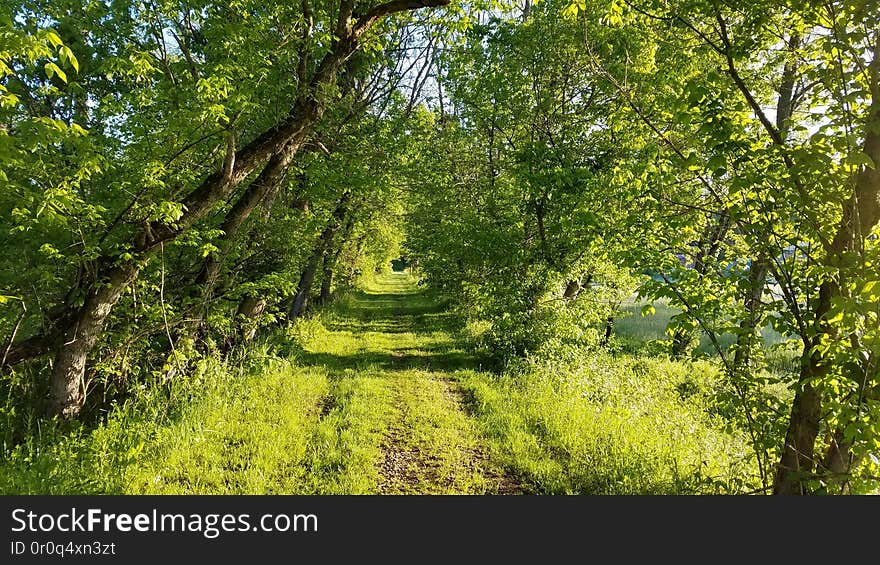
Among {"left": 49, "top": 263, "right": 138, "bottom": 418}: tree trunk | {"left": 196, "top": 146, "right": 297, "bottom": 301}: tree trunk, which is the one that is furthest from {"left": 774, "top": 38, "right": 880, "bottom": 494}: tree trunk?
{"left": 49, "top": 263, "right": 138, "bottom": 418}: tree trunk

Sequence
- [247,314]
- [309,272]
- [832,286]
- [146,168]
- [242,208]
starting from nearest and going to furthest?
[832,286]
[146,168]
[242,208]
[247,314]
[309,272]

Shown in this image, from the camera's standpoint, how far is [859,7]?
3322mm

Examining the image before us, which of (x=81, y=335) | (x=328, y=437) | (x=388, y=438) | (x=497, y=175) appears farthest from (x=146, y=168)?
(x=497, y=175)

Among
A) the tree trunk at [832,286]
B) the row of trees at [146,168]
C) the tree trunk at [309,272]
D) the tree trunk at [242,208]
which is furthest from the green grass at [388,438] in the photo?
the tree trunk at [309,272]

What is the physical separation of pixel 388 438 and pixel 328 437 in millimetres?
865

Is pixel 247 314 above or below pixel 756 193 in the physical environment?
below

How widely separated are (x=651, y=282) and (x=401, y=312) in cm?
1846

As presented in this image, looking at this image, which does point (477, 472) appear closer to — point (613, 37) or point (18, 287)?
point (18, 287)

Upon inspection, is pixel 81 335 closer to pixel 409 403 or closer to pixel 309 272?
pixel 409 403

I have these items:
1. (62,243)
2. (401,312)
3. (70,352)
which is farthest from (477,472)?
(401,312)

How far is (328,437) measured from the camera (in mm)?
6598

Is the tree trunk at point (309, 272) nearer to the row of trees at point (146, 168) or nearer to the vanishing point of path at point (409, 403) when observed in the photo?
the vanishing point of path at point (409, 403)

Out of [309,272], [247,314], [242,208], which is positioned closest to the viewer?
[242,208]

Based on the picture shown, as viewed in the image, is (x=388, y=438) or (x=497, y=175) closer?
(x=388, y=438)
